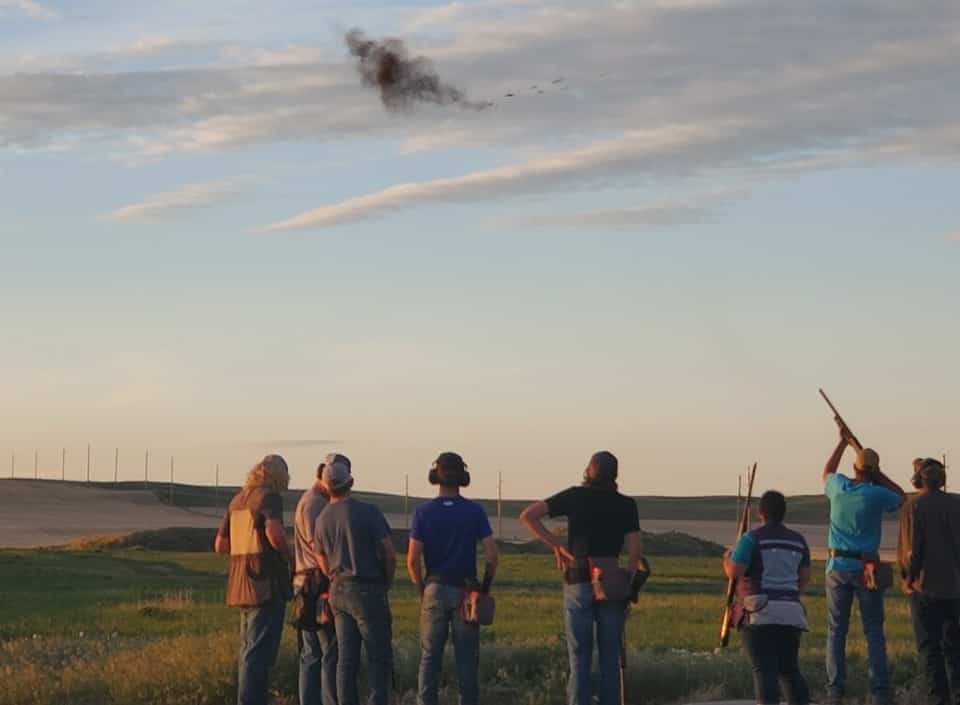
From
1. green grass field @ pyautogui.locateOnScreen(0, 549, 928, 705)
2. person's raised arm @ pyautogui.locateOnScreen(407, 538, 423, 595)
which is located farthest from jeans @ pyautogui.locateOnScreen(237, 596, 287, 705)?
green grass field @ pyautogui.locateOnScreen(0, 549, 928, 705)

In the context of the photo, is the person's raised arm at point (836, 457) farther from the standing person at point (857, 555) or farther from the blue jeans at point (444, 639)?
the blue jeans at point (444, 639)

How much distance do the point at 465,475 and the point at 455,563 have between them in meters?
0.73

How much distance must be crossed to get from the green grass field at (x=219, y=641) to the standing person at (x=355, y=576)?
2909 mm

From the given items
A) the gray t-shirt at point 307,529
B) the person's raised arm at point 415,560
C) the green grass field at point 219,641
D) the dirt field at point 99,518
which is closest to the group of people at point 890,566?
the green grass field at point 219,641

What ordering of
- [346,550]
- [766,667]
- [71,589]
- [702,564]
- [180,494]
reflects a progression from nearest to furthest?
1. [766,667]
2. [346,550]
3. [71,589]
4. [702,564]
5. [180,494]

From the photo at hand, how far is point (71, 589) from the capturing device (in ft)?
157

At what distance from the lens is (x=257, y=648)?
52.4 feet

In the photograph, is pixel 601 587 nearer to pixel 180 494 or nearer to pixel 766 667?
pixel 766 667

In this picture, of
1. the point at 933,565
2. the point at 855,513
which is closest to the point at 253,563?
the point at 855,513

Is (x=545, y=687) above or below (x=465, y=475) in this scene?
below

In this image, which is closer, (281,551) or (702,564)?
(281,551)

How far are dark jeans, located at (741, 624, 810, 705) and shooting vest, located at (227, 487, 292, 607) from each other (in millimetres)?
3687

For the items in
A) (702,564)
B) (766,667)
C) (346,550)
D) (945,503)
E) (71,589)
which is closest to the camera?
(766,667)

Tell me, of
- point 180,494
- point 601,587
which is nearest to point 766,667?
point 601,587
